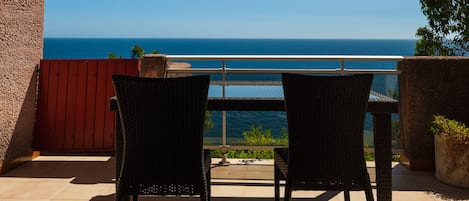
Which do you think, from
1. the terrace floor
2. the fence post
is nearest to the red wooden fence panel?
the terrace floor

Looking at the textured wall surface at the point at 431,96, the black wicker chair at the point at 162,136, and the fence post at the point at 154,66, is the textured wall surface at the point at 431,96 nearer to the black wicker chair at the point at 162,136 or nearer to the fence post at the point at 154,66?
the fence post at the point at 154,66

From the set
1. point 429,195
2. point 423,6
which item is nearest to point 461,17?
point 423,6

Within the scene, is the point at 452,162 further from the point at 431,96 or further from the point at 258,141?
the point at 258,141

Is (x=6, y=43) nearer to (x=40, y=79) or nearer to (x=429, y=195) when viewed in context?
(x=40, y=79)

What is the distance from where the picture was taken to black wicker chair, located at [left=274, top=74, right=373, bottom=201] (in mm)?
1903

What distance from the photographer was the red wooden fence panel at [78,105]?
4441mm

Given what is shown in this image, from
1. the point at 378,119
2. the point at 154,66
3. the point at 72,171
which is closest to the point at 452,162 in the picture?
the point at 378,119

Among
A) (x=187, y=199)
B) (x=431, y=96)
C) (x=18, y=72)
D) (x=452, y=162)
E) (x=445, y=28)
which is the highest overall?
(x=445, y=28)

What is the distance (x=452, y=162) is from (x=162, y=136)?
8.59 ft

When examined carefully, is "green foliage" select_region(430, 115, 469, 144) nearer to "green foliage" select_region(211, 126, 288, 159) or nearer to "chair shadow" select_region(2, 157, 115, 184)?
"green foliage" select_region(211, 126, 288, 159)

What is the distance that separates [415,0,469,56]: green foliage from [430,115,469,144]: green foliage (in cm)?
563

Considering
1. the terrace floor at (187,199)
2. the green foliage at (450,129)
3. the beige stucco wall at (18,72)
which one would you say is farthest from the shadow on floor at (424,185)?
the beige stucco wall at (18,72)

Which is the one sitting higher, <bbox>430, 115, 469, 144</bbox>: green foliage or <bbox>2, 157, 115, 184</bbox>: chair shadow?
<bbox>430, 115, 469, 144</bbox>: green foliage

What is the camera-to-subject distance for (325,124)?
6.38ft
